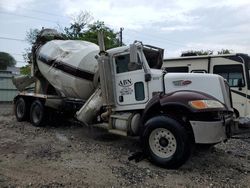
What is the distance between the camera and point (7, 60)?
65688mm

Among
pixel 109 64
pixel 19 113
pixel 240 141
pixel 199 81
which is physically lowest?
pixel 240 141

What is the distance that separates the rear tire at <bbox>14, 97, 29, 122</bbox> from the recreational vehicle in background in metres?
6.35

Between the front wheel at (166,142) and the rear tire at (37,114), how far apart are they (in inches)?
216

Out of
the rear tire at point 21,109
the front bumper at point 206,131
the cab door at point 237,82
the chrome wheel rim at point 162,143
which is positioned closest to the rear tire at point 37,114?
the rear tire at point 21,109

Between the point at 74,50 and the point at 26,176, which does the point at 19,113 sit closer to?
the point at 74,50

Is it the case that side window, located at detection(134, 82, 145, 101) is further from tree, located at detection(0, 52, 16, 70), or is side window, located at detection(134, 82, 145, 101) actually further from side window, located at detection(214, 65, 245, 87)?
tree, located at detection(0, 52, 16, 70)

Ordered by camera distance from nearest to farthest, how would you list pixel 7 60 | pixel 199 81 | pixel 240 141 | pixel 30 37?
pixel 199 81 → pixel 240 141 → pixel 30 37 → pixel 7 60

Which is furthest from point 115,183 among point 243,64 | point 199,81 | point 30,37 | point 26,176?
point 30,37

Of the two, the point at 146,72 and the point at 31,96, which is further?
the point at 31,96

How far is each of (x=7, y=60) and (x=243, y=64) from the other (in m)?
59.6

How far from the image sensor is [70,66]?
1063 cm

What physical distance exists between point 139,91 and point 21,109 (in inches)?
261

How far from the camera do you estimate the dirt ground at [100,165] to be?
6141 mm

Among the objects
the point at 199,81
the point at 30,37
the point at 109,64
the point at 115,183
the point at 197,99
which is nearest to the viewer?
the point at 115,183
